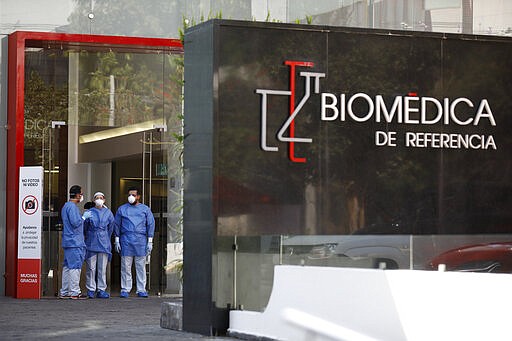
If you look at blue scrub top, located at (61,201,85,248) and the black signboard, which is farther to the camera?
Answer: blue scrub top, located at (61,201,85,248)

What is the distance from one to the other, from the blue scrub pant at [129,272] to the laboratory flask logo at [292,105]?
891 cm

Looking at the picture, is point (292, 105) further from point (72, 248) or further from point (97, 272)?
point (97, 272)

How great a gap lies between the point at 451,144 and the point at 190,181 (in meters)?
3.09

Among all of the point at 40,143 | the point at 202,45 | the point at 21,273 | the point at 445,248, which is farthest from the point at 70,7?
the point at 445,248

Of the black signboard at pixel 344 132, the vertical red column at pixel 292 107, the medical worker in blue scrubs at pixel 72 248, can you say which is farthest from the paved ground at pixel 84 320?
the vertical red column at pixel 292 107

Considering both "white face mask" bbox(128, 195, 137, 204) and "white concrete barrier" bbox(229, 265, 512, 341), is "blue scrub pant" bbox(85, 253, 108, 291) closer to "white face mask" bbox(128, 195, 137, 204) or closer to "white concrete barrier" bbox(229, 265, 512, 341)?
"white face mask" bbox(128, 195, 137, 204)

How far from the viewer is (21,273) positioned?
72.1 feet

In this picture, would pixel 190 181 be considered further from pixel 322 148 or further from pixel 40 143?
pixel 40 143

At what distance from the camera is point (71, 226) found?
2220 centimetres

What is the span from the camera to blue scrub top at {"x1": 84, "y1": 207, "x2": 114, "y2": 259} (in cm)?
2261

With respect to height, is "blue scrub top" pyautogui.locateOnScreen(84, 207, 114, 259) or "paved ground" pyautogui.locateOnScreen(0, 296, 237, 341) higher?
"blue scrub top" pyautogui.locateOnScreen(84, 207, 114, 259)

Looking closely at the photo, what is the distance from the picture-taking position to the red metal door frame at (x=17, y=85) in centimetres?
2238

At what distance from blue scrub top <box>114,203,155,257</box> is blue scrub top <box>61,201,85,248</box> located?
2.68ft

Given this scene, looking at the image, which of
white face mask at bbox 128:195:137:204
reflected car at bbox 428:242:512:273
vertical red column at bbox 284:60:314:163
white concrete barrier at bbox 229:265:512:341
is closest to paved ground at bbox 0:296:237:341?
white face mask at bbox 128:195:137:204
